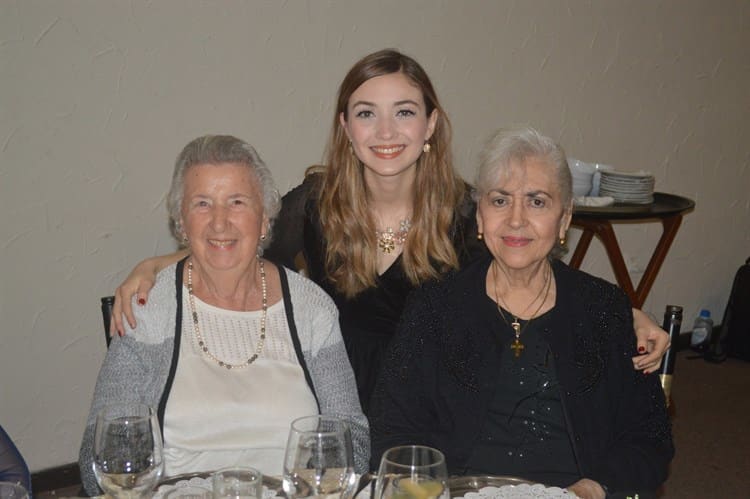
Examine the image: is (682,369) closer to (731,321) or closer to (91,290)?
(731,321)

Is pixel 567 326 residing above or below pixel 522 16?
below

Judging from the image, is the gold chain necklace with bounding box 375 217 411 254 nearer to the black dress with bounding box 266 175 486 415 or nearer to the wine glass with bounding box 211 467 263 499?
the black dress with bounding box 266 175 486 415

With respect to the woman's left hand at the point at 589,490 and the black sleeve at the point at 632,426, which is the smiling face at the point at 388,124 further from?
the woman's left hand at the point at 589,490

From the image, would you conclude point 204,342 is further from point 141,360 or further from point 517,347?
point 517,347

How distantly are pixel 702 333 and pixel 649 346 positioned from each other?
11.6ft

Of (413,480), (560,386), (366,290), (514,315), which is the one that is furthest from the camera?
(366,290)

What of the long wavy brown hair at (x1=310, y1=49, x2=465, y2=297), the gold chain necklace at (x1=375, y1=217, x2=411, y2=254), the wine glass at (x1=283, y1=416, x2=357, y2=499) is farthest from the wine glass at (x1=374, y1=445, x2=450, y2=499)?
the gold chain necklace at (x1=375, y1=217, x2=411, y2=254)

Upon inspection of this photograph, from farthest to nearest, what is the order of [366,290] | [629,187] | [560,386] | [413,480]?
[629,187]
[366,290]
[560,386]
[413,480]

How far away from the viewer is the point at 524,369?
6.67ft

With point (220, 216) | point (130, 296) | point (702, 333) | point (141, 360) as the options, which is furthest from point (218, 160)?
point (702, 333)

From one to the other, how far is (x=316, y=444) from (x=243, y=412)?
2.37ft

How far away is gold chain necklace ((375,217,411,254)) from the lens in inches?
100

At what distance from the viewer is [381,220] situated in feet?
8.47

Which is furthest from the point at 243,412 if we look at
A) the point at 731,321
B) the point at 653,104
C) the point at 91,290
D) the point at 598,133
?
the point at 731,321
